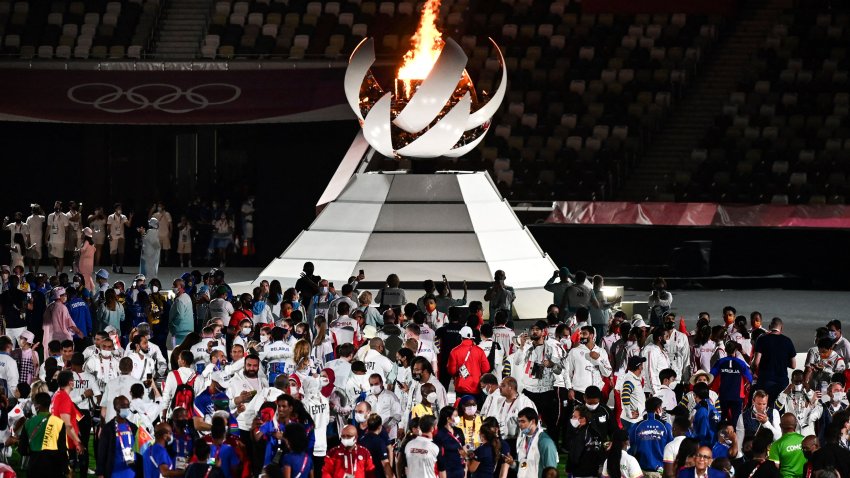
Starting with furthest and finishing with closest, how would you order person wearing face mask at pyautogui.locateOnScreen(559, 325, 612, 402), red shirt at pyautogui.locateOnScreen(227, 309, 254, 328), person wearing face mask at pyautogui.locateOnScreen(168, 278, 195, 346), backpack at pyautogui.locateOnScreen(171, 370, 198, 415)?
person wearing face mask at pyautogui.locateOnScreen(168, 278, 195, 346) < red shirt at pyautogui.locateOnScreen(227, 309, 254, 328) < person wearing face mask at pyautogui.locateOnScreen(559, 325, 612, 402) < backpack at pyautogui.locateOnScreen(171, 370, 198, 415)

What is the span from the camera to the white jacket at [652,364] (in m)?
15.0

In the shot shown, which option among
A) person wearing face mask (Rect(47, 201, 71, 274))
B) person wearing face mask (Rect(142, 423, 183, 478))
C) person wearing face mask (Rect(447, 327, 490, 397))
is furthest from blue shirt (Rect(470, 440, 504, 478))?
person wearing face mask (Rect(47, 201, 71, 274))

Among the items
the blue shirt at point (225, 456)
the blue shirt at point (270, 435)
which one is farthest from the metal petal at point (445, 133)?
the blue shirt at point (225, 456)

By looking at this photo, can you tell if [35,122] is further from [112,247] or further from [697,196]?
[697,196]

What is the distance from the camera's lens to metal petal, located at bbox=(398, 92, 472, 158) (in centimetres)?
2497

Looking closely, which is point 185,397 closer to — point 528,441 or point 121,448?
point 121,448

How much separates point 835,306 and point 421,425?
1754 centimetres

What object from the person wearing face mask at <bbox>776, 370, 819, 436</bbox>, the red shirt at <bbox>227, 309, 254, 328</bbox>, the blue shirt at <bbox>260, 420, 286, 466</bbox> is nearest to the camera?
the blue shirt at <bbox>260, 420, 286, 466</bbox>

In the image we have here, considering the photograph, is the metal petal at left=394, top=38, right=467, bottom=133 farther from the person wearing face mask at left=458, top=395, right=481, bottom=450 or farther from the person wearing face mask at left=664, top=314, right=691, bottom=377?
the person wearing face mask at left=458, top=395, right=481, bottom=450

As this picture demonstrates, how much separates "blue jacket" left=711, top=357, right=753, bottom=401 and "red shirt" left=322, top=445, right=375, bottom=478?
486 centimetres

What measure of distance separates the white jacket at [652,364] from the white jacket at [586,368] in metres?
0.39

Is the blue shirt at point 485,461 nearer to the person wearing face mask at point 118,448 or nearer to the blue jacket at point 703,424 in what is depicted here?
the blue jacket at point 703,424

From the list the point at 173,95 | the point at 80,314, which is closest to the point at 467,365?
the point at 80,314

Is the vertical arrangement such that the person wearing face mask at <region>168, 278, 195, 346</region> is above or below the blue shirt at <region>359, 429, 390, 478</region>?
above
